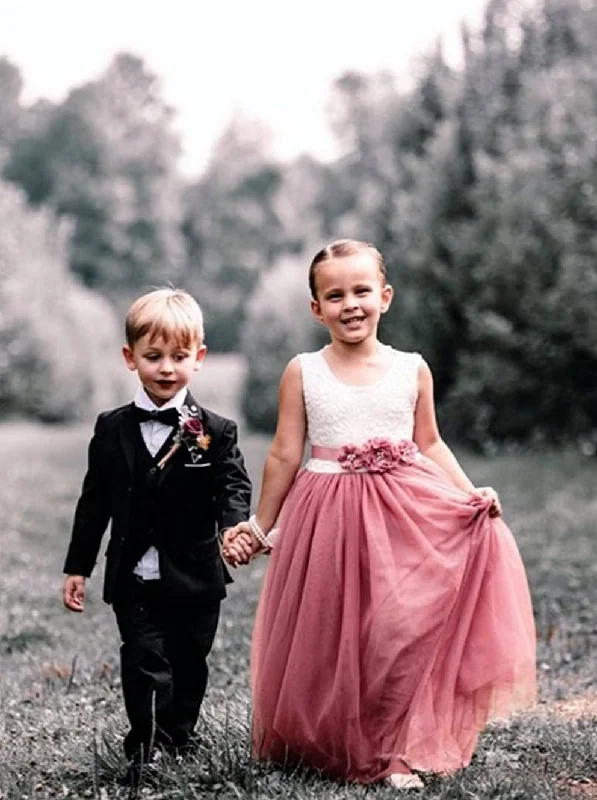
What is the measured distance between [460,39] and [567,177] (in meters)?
7.88

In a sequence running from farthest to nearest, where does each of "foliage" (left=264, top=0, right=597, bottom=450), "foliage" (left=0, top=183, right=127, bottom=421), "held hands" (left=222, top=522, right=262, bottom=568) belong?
1. "foliage" (left=0, top=183, right=127, bottom=421)
2. "foliage" (left=264, top=0, right=597, bottom=450)
3. "held hands" (left=222, top=522, right=262, bottom=568)

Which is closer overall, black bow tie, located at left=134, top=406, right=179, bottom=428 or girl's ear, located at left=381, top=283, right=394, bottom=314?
black bow tie, located at left=134, top=406, right=179, bottom=428

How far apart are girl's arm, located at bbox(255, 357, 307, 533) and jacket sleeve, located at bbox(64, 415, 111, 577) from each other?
0.55m

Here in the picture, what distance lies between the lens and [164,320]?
187 inches

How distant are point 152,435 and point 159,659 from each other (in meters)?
0.76

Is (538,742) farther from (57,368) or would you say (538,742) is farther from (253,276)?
(253,276)

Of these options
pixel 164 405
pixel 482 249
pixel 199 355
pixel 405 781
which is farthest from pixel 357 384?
pixel 482 249

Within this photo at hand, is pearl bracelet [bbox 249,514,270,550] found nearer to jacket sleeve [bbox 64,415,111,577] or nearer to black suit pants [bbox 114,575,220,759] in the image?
black suit pants [bbox 114,575,220,759]

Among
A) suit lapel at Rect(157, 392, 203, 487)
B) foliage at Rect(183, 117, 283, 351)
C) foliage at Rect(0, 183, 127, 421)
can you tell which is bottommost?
suit lapel at Rect(157, 392, 203, 487)

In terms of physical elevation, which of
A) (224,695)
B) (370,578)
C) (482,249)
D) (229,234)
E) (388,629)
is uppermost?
(229,234)

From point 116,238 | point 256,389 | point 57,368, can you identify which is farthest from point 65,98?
point 256,389

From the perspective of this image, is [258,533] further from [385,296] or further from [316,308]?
[385,296]

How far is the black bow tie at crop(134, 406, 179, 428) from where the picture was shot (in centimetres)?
483

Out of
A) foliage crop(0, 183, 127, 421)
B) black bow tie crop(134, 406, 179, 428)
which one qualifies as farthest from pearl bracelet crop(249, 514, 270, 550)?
foliage crop(0, 183, 127, 421)
